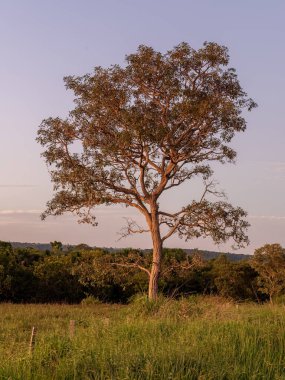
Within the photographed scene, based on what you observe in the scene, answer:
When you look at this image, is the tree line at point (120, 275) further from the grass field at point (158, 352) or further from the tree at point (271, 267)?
the grass field at point (158, 352)

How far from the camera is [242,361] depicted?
38.5 ft

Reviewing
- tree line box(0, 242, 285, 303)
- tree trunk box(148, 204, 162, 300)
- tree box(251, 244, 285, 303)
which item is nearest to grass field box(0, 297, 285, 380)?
tree trunk box(148, 204, 162, 300)

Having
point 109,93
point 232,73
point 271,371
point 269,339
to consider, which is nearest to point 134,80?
point 109,93

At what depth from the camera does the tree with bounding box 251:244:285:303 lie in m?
48.0

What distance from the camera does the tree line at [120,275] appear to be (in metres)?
28.4

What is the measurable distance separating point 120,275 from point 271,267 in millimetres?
23822

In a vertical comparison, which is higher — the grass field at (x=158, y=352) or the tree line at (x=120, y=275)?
the tree line at (x=120, y=275)

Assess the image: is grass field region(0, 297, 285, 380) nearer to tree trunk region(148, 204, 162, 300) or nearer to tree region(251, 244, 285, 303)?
tree trunk region(148, 204, 162, 300)

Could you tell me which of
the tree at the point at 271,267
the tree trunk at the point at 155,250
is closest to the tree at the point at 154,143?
the tree trunk at the point at 155,250

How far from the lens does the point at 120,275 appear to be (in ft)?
92.5

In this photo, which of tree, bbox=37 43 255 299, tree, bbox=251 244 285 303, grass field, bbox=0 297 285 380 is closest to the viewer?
grass field, bbox=0 297 285 380

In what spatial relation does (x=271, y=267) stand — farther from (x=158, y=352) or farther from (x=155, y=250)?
(x=158, y=352)

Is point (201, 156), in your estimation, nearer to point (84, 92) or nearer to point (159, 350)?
point (84, 92)

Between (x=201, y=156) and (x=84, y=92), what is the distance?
6.27 m
